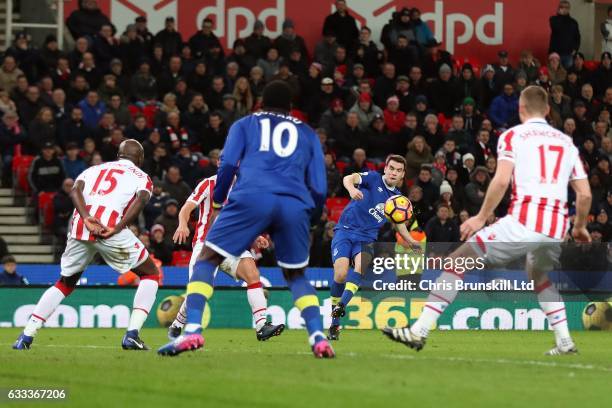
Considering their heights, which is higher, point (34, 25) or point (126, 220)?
point (34, 25)

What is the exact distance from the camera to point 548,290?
12.4 m

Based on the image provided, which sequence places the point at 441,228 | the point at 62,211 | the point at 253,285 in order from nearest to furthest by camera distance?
the point at 253,285 → the point at 441,228 → the point at 62,211

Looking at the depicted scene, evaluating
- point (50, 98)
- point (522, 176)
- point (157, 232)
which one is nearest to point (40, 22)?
point (50, 98)

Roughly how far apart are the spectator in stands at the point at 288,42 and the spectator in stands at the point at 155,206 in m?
5.90

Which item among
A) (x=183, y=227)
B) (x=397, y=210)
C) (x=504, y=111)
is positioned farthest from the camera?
(x=504, y=111)

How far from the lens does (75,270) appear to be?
1395cm

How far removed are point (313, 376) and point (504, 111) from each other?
20.8m

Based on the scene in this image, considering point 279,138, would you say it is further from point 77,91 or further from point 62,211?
point 77,91

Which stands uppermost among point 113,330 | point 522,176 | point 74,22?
point 74,22

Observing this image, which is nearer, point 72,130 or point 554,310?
point 554,310

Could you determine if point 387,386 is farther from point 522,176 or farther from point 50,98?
point 50,98

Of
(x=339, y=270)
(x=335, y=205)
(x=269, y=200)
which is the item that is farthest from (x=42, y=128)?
(x=269, y=200)

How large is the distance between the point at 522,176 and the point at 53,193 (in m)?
14.4

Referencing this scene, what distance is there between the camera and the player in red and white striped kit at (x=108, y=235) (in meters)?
13.9
